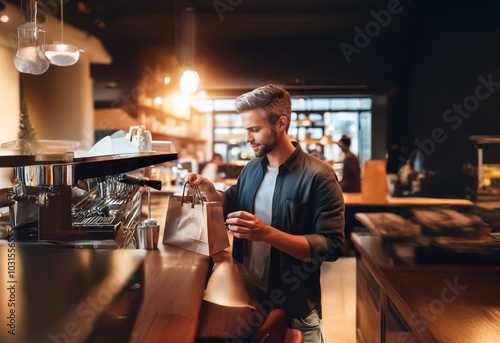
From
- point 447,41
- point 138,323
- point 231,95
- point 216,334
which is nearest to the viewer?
point 138,323

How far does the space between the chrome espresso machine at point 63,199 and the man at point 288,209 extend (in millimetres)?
373

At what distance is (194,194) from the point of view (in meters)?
1.73

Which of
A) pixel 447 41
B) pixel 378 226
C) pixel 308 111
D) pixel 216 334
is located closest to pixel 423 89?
pixel 447 41

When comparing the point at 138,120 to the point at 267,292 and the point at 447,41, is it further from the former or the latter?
the point at 267,292

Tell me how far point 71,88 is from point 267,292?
4056 mm

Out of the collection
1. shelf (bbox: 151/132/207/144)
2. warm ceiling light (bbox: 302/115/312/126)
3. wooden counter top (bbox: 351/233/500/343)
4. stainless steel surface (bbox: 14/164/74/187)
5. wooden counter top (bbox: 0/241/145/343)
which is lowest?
wooden counter top (bbox: 351/233/500/343)

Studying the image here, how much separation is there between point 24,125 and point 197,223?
3.19m

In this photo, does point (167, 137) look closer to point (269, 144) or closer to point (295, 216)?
point (269, 144)

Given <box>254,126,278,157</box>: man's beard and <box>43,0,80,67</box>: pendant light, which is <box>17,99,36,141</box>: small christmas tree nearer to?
<box>43,0,80,67</box>: pendant light

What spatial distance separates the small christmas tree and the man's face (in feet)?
10.4

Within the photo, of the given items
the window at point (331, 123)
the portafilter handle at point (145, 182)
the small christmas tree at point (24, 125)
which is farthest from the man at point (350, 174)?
the portafilter handle at point (145, 182)

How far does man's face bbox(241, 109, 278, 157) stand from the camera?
5.58ft

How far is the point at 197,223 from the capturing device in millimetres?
1729

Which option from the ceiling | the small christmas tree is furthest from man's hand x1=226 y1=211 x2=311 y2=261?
the ceiling
